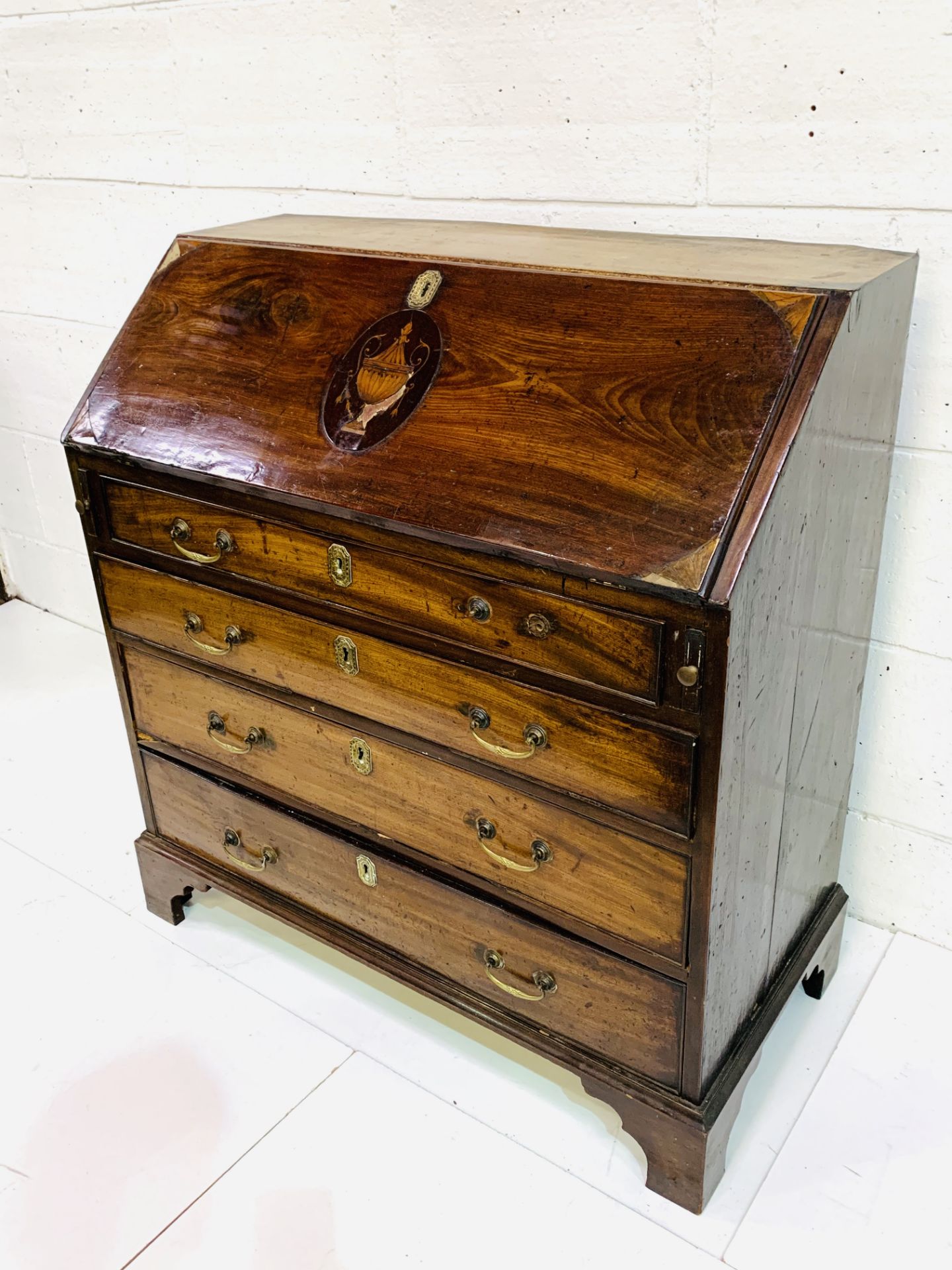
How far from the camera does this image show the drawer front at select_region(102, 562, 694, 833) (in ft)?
4.25

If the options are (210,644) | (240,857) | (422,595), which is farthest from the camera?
(240,857)

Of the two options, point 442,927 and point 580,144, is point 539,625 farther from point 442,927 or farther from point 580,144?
point 580,144

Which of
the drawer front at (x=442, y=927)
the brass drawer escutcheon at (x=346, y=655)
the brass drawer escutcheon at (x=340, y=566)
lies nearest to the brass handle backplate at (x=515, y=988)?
the drawer front at (x=442, y=927)

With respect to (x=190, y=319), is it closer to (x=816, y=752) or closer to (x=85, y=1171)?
(x=816, y=752)

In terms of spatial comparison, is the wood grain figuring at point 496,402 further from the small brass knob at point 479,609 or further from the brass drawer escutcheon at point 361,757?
the brass drawer escutcheon at point 361,757

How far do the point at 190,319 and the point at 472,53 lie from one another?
26.7 inches

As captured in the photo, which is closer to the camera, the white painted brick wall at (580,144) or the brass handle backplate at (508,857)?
the brass handle backplate at (508,857)

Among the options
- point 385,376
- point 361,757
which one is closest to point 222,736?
point 361,757

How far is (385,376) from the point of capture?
1.45 meters

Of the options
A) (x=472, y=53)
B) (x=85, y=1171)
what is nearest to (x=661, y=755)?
(x=85, y=1171)

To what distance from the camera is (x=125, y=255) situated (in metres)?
2.59

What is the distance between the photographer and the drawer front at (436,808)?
138cm

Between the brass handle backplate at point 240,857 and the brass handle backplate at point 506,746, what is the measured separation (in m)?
0.60

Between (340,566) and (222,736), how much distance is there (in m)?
0.49
